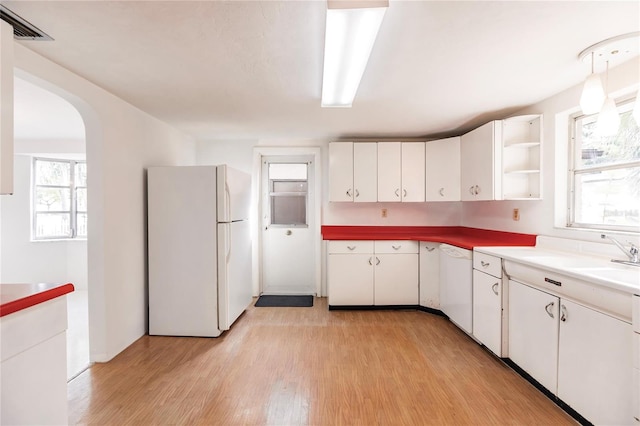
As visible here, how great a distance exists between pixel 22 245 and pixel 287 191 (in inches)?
154

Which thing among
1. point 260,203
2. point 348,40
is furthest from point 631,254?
point 260,203

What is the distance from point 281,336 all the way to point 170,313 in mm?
1113

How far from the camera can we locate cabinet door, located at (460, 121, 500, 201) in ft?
9.65

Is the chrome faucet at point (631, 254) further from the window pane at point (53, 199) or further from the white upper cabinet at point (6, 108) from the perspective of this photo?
the window pane at point (53, 199)

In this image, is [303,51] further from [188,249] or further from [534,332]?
[534,332]

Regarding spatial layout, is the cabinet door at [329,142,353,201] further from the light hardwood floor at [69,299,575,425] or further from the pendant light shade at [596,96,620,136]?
the pendant light shade at [596,96,620,136]

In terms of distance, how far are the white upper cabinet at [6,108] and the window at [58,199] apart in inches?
153

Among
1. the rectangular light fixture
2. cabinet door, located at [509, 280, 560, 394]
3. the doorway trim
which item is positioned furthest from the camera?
the doorway trim

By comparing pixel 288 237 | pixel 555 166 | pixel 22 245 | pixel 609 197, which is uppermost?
pixel 555 166

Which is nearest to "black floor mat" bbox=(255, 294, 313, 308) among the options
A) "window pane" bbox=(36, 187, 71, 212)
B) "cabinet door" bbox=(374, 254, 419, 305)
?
"cabinet door" bbox=(374, 254, 419, 305)

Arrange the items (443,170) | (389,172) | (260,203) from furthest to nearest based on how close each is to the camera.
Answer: (260,203) < (389,172) < (443,170)

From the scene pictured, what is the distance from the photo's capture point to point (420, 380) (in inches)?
87.4

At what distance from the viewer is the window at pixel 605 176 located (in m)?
2.11

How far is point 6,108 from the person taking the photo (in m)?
1.40
